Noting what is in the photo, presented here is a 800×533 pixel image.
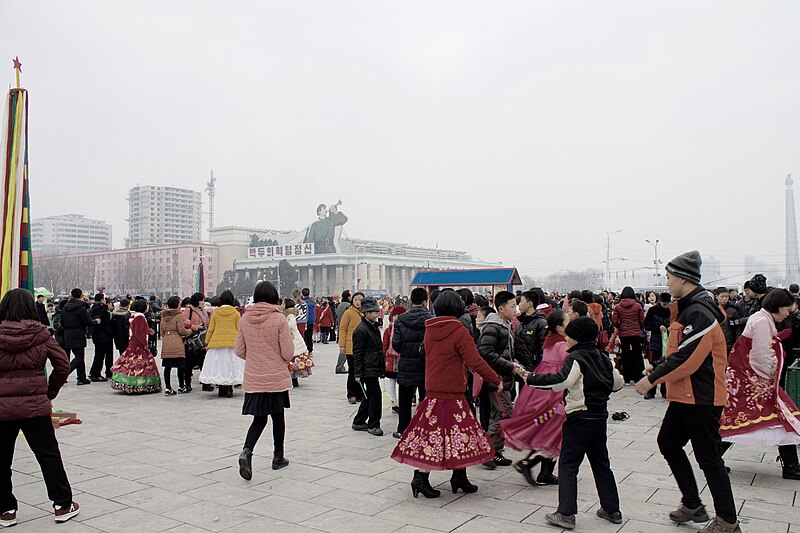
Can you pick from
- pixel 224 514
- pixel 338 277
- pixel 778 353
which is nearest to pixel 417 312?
pixel 224 514

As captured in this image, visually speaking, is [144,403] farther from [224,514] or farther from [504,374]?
[504,374]

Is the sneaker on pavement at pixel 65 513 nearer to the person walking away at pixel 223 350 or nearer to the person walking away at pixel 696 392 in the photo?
the person walking away at pixel 696 392

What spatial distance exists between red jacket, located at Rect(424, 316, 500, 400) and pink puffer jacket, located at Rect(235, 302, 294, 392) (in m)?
1.61

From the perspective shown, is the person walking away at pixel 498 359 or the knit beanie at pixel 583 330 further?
the person walking away at pixel 498 359

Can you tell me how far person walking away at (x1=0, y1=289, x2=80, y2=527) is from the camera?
4.45 meters

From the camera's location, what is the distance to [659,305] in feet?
33.1

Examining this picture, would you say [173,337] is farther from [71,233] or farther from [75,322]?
[71,233]

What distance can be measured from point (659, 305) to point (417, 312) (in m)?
5.53

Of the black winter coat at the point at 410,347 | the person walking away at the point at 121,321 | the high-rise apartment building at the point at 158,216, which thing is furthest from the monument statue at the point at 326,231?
the black winter coat at the point at 410,347

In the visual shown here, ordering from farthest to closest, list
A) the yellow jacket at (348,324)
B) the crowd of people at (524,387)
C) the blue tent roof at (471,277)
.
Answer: the blue tent roof at (471,277) → the yellow jacket at (348,324) → the crowd of people at (524,387)

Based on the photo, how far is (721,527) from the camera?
406 centimetres

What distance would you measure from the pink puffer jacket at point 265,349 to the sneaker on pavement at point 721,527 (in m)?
3.67

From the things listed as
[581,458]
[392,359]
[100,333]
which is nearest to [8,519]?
[581,458]

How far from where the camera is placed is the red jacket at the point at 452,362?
496 centimetres
